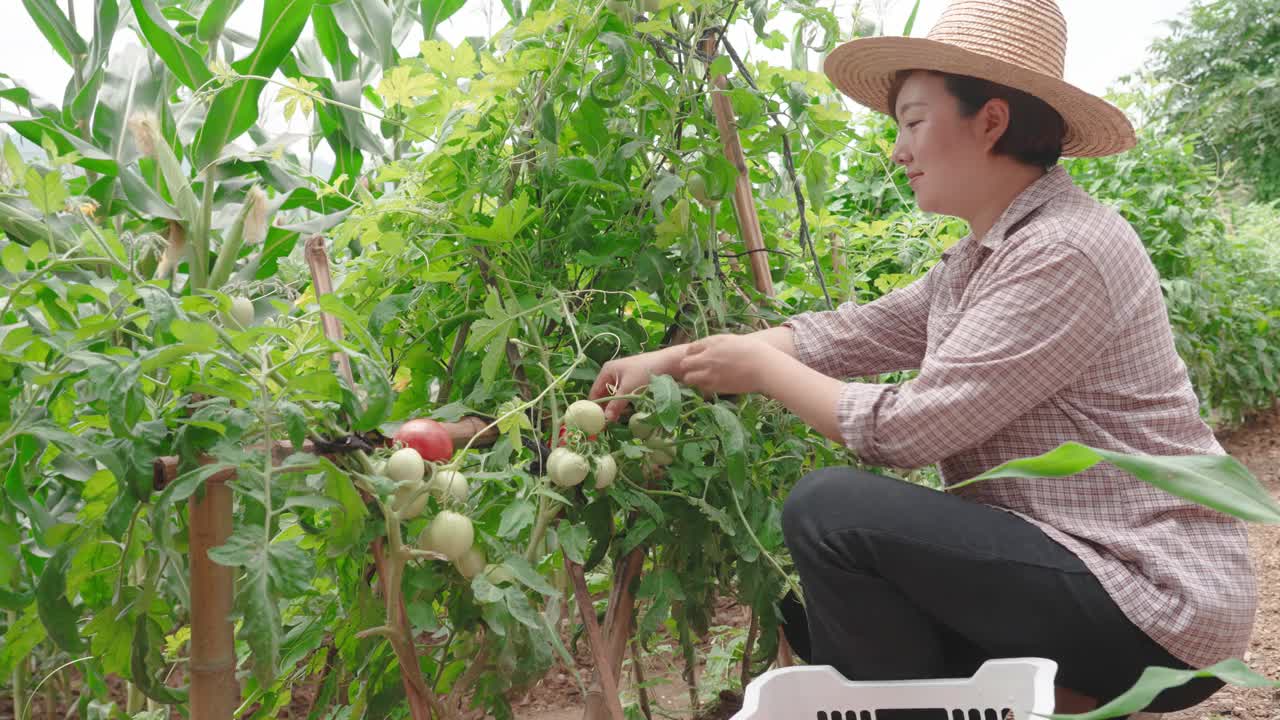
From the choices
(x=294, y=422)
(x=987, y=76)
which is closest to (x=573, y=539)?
(x=294, y=422)

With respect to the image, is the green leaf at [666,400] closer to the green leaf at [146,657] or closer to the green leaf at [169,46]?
the green leaf at [146,657]

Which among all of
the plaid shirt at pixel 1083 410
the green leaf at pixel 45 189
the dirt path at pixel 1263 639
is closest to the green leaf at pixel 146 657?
the green leaf at pixel 45 189

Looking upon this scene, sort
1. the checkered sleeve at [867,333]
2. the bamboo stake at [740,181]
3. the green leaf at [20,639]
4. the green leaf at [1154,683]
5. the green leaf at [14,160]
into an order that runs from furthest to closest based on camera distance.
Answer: the checkered sleeve at [867,333]
the bamboo stake at [740,181]
the green leaf at [20,639]
the green leaf at [14,160]
the green leaf at [1154,683]

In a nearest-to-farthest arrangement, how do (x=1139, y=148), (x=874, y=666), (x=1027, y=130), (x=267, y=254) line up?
(x=874, y=666)
(x=1027, y=130)
(x=267, y=254)
(x=1139, y=148)

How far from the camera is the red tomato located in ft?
3.16

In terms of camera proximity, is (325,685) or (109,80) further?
(109,80)

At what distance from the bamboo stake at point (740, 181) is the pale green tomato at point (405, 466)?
523 millimetres

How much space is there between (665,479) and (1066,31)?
70cm

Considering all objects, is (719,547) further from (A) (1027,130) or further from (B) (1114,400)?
(A) (1027,130)

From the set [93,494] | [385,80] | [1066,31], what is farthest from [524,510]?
[1066,31]

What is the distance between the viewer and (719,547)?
4.05ft

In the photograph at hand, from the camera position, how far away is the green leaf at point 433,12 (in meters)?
1.78

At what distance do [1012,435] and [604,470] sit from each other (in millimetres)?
449

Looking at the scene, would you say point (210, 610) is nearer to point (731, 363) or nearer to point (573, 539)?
point (573, 539)
